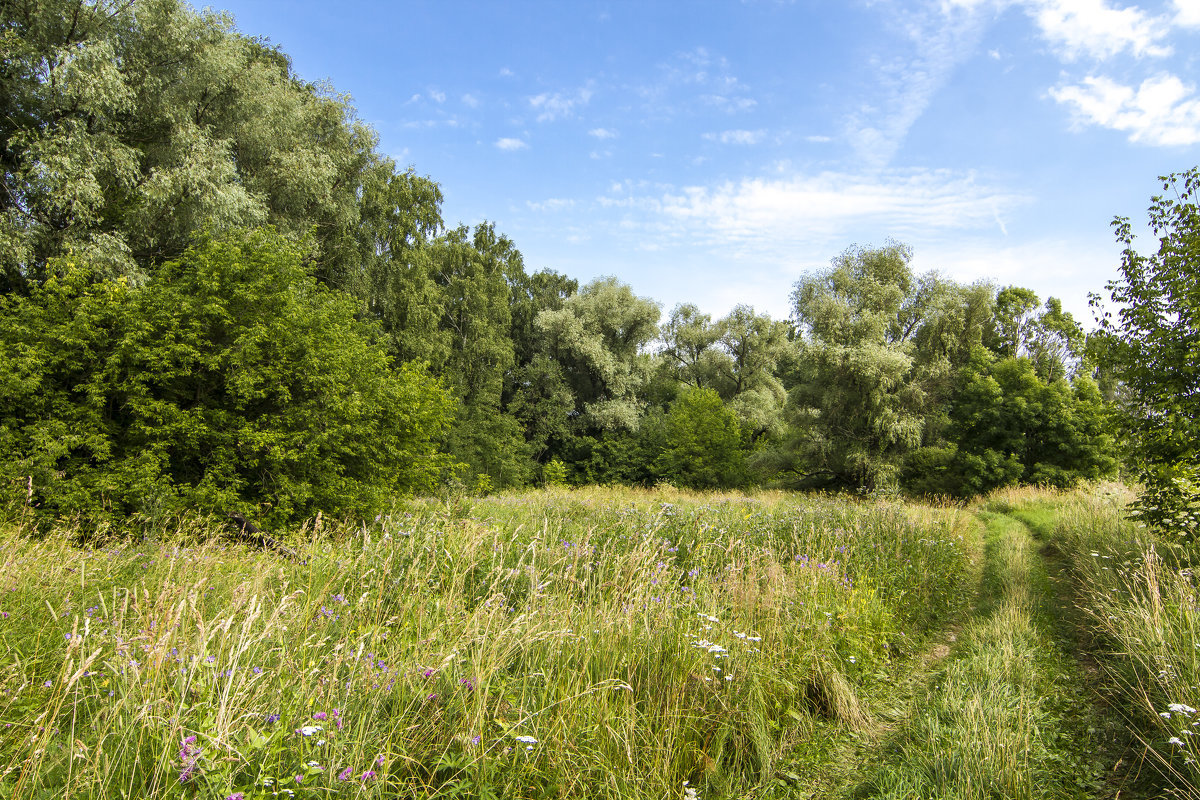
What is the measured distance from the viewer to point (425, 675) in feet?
9.82

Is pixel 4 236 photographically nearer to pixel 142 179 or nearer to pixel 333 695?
pixel 142 179

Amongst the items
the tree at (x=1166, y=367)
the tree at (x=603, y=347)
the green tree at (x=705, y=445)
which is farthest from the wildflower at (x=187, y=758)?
the tree at (x=603, y=347)

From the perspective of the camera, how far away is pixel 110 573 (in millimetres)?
5445

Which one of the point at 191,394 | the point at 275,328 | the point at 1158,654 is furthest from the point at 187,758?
the point at 191,394

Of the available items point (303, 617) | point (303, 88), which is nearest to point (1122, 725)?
point (303, 617)

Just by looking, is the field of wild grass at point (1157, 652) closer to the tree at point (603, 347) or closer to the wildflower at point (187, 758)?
the wildflower at point (187, 758)

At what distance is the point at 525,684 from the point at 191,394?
13.4m

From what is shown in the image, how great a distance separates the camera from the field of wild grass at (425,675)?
2365mm

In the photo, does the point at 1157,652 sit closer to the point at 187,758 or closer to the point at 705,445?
the point at 187,758

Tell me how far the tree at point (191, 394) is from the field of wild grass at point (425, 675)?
6014 millimetres

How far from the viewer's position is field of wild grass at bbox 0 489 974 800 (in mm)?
2365

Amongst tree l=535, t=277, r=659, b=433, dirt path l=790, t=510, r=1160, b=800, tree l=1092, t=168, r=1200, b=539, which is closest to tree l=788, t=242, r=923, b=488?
tree l=535, t=277, r=659, b=433

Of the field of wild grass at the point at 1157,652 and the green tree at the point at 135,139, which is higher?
the green tree at the point at 135,139

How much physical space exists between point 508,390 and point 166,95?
26.0 metres
